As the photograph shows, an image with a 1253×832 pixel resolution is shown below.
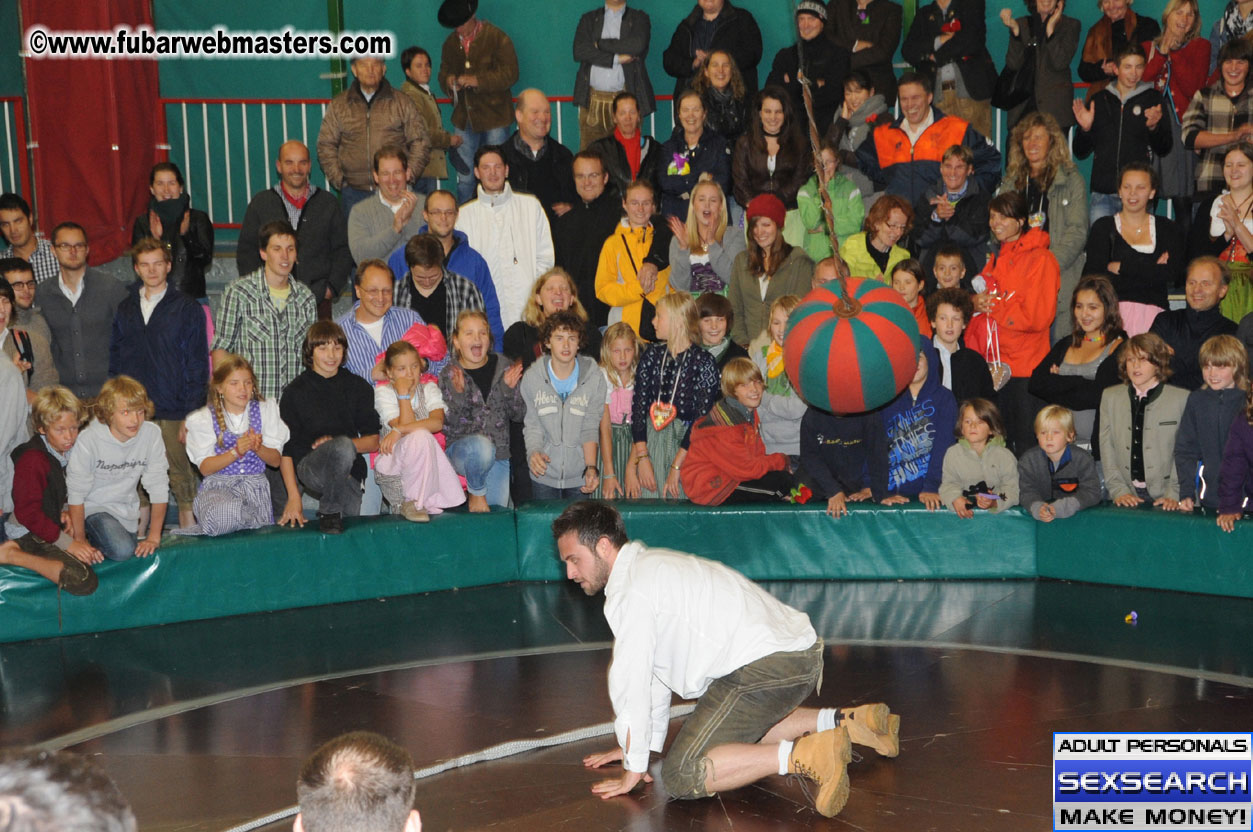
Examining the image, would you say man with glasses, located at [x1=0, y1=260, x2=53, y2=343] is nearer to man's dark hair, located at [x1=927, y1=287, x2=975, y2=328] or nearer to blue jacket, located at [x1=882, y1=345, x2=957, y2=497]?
blue jacket, located at [x1=882, y1=345, x2=957, y2=497]

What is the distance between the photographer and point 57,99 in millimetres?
12070

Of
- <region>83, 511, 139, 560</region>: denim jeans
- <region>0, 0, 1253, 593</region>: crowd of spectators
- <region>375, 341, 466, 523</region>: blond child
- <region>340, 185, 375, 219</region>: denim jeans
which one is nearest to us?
<region>83, 511, 139, 560</region>: denim jeans

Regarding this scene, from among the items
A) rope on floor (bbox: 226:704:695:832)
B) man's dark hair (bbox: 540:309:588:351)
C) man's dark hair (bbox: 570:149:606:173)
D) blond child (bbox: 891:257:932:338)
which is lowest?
rope on floor (bbox: 226:704:695:832)

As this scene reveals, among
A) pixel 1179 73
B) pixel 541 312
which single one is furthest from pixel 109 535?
pixel 1179 73

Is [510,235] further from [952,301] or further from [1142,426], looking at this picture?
[1142,426]

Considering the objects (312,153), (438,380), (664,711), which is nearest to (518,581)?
(438,380)

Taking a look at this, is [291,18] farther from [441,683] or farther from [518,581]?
[441,683]

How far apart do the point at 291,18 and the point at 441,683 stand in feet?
29.4

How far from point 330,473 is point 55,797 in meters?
7.15

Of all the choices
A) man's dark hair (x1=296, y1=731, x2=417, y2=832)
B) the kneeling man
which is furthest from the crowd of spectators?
man's dark hair (x1=296, y1=731, x2=417, y2=832)

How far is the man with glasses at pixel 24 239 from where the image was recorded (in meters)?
10.6

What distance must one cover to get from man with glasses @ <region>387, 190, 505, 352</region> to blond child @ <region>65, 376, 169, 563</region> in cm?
242

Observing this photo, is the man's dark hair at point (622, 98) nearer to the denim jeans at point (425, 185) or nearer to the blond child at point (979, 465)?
the denim jeans at point (425, 185)

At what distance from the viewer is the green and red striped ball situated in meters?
7.95
